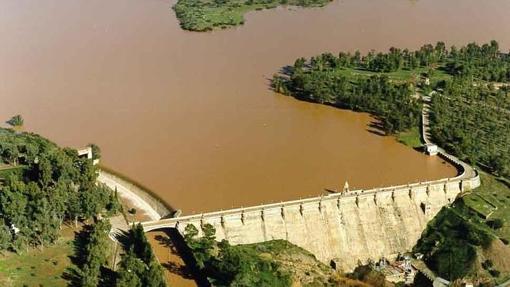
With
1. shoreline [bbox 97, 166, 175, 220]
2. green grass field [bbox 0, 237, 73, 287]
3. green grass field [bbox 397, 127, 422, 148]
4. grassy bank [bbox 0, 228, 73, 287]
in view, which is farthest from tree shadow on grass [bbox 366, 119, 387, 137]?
green grass field [bbox 0, 237, 73, 287]

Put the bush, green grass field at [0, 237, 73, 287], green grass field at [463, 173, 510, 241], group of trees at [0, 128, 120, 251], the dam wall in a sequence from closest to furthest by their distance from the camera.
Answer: green grass field at [0, 237, 73, 287] < group of trees at [0, 128, 120, 251] < the dam wall < the bush < green grass field at [463, 173, 510, 241]

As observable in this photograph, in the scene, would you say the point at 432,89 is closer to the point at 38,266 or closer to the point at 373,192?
the point at 373,192

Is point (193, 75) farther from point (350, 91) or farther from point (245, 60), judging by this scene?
point (350, 91)

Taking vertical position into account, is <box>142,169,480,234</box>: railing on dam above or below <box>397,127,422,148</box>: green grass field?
below

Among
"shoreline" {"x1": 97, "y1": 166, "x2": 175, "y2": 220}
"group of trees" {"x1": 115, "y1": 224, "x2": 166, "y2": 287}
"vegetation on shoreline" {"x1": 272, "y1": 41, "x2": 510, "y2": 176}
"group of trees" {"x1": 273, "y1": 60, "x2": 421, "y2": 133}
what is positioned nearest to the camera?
"group of trees" {"x1": 115, "y1": 224, "x2": 166, "y2": 287}

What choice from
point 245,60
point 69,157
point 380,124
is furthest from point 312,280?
point 245,60

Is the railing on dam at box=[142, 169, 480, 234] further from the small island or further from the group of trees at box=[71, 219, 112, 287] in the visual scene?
the group of trees at box=[71, 219, 112, 287]
